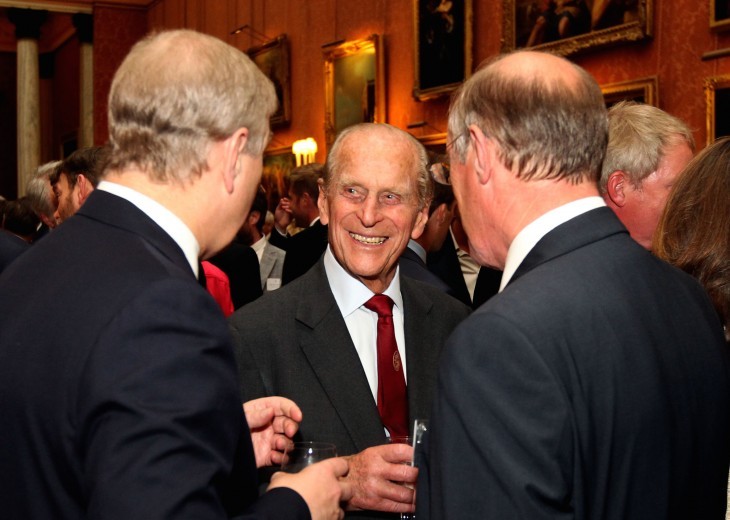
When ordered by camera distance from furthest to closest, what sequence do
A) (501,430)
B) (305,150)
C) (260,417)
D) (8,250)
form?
1. (305,150)
2. (8,250)
3. (260,417)
4. (501,430)

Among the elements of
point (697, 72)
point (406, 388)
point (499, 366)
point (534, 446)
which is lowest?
point (406, 388)

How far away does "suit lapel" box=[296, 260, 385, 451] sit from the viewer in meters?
2.52

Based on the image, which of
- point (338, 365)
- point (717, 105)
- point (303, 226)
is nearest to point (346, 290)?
point (338, 365)

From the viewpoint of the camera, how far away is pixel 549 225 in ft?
5.40

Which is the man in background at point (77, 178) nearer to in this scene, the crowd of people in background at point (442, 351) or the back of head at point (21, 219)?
the back of head at point (21, 219)

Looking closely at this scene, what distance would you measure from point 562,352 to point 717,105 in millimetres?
5864

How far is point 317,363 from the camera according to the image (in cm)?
258

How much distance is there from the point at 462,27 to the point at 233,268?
5098 millimetres

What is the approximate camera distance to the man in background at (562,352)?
1433 millimetres

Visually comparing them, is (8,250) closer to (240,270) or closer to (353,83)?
(240,270)

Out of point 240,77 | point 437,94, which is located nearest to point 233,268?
point 240,77

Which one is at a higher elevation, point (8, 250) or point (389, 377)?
point (8, 250)

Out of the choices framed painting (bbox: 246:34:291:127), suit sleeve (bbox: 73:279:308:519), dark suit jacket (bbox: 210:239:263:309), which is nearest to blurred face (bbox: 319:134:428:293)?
suit sleeve (bbox: 73:279:308:519)

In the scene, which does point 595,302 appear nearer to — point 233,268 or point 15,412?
point 15,412
